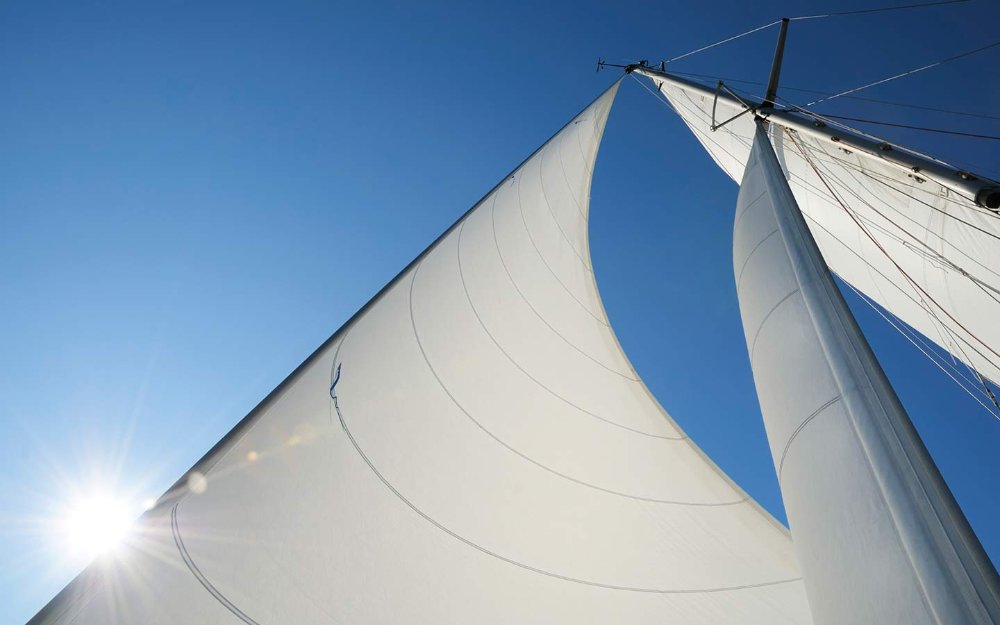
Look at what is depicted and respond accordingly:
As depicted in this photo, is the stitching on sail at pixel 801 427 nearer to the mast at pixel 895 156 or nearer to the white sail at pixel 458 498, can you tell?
the white sail at pixel 458 498

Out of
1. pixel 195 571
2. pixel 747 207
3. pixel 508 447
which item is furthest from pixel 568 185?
pixel 195 571

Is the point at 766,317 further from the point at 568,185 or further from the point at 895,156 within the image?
the point at 568,185

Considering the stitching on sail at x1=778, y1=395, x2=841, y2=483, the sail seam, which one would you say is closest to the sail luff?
the stitching on sail at x1=778, y1=395, x2=841, y2=483

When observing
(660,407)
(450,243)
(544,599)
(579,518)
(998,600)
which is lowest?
(998,600)

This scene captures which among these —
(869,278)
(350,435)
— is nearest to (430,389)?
(350,435)

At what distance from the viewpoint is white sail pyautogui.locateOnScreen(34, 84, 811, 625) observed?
3.48 ft

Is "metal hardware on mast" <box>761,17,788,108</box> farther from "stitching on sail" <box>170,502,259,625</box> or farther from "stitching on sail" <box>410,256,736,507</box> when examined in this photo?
"stitching on sail" <box>170,502,259,625</box>

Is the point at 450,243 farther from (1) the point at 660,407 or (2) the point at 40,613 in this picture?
(2) the point at 40,613

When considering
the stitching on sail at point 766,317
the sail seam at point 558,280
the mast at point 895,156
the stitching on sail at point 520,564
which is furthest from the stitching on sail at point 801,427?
the sail seam at point 558,280

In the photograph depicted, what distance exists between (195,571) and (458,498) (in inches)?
36.5

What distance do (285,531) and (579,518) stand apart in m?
1.29

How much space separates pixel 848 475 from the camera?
1002mm

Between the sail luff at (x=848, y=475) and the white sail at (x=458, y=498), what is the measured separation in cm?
94

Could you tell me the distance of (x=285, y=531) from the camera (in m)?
1.18
